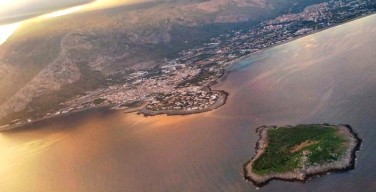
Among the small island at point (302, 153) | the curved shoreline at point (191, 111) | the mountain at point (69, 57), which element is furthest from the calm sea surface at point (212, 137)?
the mountain at point (69, 57)

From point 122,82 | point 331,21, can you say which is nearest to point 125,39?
point 122,82

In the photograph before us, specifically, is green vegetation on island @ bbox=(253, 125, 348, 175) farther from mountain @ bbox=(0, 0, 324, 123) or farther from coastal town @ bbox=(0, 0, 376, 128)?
mountain @ bbox=(0, 0, 324, 123)

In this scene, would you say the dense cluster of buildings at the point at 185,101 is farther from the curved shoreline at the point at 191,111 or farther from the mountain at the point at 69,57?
the mountain at the point at 69,57

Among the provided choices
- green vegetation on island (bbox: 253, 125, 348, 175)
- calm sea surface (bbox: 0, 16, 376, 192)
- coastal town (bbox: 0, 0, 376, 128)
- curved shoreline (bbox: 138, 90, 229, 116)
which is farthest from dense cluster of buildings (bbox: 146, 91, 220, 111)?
green vegetation on island (bbox: 253, 125, 348, 175)

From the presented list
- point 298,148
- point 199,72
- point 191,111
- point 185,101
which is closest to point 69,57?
point 199,72

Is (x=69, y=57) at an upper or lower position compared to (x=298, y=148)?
lower

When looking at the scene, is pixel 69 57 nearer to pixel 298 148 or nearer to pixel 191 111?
pixel 191 111
